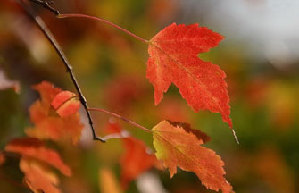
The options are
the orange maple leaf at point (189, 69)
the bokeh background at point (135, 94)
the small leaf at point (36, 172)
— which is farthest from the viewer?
the bokeh background at point (135, 94)

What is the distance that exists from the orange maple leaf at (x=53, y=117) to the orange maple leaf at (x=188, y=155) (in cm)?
11

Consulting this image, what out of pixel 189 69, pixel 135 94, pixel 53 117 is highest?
pixel 189 69

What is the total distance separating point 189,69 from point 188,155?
0.09m

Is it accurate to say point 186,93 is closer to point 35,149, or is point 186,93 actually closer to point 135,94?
point 35,149

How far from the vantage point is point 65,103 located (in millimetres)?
525

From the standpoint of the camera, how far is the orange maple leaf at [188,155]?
18.5 inches

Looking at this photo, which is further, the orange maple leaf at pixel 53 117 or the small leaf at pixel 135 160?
the small leaf at pixel 135 160

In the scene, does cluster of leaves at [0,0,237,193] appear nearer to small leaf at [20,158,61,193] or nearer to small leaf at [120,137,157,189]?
small leaf at [20,158,61,193]

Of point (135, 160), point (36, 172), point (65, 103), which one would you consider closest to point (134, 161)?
point (135, 160)

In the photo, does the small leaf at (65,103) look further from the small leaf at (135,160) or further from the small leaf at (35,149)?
the small leaf at (135,160)

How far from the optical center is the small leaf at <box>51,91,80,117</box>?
517 millimetres

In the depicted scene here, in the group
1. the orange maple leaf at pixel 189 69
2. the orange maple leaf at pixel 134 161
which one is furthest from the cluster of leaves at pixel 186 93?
the orange maple leaf at pixel 134 161

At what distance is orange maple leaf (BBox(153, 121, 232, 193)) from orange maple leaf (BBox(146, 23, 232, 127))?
1.4 inches

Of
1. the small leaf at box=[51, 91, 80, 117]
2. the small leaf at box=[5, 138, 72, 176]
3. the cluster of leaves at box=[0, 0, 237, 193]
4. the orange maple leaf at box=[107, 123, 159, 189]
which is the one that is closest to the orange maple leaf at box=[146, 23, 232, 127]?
the cluster of leaves at box=[0, 0, 237, 193]
